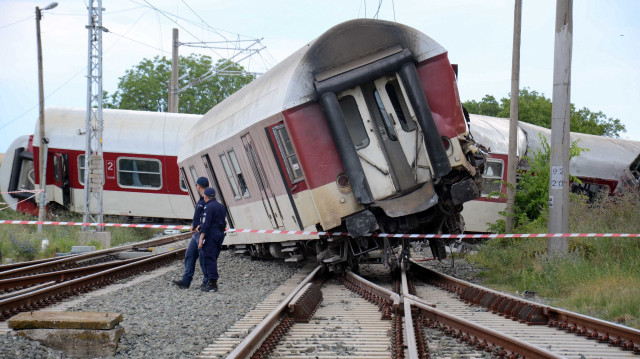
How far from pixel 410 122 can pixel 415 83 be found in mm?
655

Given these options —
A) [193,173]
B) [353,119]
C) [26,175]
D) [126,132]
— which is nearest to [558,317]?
[353,119]

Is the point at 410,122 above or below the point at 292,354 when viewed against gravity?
above

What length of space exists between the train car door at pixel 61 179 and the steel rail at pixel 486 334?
1842 cm

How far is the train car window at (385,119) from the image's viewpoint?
33.8 ft

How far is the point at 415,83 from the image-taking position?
9852 mm

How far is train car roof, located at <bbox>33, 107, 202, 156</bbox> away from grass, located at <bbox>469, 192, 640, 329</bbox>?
1234cm

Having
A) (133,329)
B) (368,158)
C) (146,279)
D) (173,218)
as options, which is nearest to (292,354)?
(133,329)

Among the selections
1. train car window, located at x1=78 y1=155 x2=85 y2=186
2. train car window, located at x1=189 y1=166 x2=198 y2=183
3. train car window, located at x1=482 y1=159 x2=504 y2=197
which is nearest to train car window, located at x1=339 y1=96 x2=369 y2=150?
train car window, located at x1=189 y1=166 x2=198 y2=183

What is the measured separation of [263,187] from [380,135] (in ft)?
7.69

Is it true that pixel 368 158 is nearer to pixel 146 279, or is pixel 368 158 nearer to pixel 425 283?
→ pixel 425 283

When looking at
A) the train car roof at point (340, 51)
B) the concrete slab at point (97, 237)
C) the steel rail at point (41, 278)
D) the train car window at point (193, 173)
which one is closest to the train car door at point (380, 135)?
the train car roof at point (340, 51)

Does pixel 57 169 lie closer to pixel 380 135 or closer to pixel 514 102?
pixel 514 102

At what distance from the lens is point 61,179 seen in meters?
23.8

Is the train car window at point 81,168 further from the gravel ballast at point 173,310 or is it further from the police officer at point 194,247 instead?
the police officer at point 194,247
